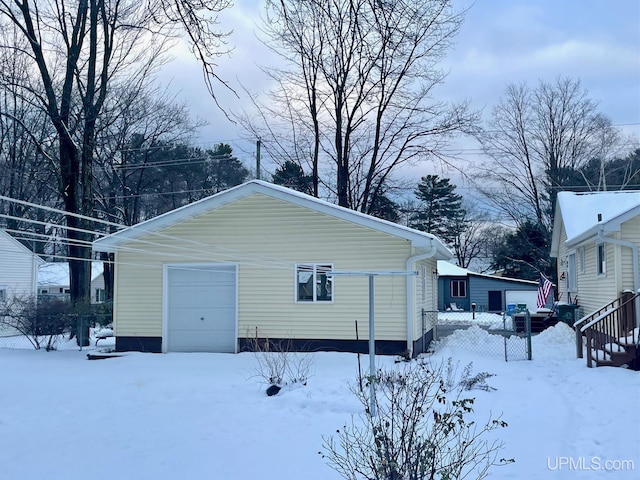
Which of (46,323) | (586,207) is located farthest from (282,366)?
(586,207)

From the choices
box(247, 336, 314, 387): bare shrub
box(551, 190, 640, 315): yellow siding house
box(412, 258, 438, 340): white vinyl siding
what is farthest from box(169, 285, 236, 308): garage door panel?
box(551, 190, 640, 315): yellow siding house

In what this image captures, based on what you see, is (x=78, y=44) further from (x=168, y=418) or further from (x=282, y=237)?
(x=168, y=418)

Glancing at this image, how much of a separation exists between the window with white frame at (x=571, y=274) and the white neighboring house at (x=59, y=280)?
87.4 ft

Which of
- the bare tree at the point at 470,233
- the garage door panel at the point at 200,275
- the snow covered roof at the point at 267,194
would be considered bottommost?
the garage door panel at the point at 200,275

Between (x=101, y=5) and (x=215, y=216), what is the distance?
7903mm

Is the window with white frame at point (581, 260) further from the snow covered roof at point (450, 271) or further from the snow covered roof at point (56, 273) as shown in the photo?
the snow covered roof at point (56, 273)

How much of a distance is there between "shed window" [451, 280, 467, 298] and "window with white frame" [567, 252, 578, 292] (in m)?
16.9

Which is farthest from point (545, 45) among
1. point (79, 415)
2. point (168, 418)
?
point (79, 415)

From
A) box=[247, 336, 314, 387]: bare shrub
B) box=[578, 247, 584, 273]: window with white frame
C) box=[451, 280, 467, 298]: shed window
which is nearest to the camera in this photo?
box=[247, 336, 314, 387]: bare shrub

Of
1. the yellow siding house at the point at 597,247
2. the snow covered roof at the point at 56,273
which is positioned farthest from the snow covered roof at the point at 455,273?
the snow covered roof at the point at 56,273

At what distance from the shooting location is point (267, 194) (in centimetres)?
1306

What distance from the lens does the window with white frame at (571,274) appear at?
18859 millimetres

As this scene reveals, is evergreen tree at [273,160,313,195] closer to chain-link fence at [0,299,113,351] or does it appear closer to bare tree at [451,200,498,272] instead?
chain-link fence at [0,299,113,351]

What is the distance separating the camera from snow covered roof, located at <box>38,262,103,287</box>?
37094 millimetres
